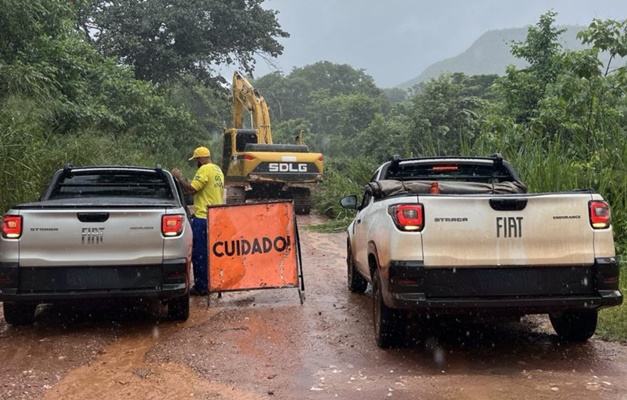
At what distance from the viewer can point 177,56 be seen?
2991 cm

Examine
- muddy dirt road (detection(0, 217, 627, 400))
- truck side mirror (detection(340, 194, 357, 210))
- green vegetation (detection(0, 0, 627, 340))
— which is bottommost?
muddy dirt road (detection(0, 217, 627, 400))

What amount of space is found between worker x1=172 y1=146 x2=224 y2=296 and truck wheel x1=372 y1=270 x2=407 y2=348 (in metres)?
3.19

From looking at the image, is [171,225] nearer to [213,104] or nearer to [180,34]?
[180,34]

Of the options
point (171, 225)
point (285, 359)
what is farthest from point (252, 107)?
point (285, 359)

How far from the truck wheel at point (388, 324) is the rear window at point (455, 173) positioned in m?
1.86

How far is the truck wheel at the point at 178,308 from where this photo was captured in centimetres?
643

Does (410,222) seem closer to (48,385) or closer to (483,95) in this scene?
(48,385)

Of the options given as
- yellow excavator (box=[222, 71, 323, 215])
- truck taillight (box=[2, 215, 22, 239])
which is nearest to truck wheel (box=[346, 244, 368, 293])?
truck taillight (box=[2, 215, 22, 239])

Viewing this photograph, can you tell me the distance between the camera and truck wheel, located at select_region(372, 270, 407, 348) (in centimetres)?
529

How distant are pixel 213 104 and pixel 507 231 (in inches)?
1662

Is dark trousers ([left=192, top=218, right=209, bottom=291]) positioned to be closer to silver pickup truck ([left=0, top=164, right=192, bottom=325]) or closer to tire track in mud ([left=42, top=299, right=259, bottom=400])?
silver pickup truck ([left=0, top=164, right=192, bottom=325])

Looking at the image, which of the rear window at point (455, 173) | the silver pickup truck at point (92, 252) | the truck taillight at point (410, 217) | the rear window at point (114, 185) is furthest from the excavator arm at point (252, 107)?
the truck taillight at point (410, 217)

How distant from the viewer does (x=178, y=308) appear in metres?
6.48

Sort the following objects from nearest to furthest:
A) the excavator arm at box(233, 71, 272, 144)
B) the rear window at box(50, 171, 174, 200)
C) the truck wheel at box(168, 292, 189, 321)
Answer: the truck wheel at box(168, 292, 189, 321) → the rear window at box(50, 171, 174, 200) → the excavator arm at box(233, 71, 272, 144)
